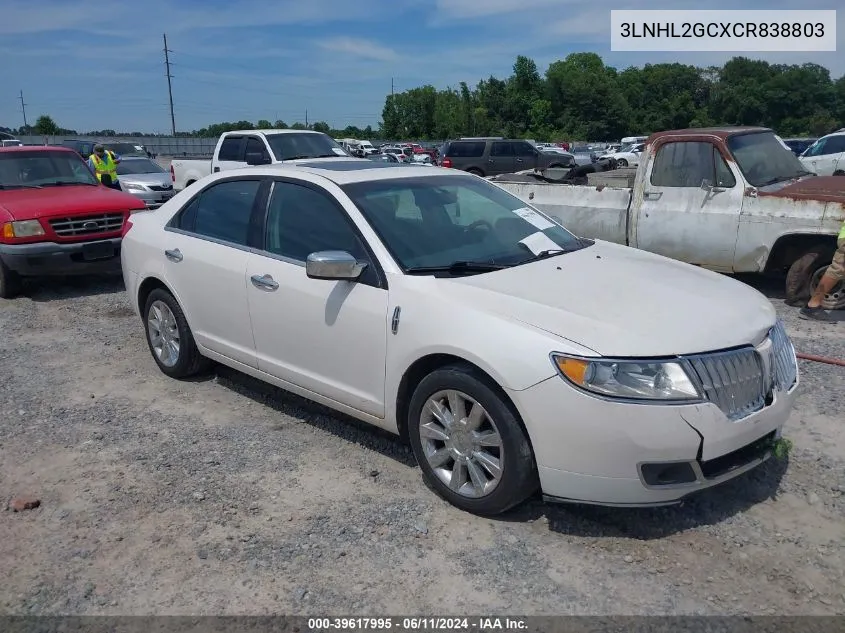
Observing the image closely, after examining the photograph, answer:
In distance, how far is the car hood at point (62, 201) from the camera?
8.32 m

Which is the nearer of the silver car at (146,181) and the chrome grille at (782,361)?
the chrome grille at (782,361)

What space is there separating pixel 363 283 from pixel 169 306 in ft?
7.13

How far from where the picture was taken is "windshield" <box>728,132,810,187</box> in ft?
25.0

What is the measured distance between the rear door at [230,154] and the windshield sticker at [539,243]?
34.2ft

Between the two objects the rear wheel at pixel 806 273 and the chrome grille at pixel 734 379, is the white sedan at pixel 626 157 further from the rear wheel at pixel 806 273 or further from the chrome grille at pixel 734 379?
the chrome grille at pixel 734 379

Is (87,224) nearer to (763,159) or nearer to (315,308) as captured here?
(315,308)

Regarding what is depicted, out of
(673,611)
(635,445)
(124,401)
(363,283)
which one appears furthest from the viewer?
(124,401)

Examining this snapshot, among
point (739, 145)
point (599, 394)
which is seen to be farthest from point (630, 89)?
point (599, 394)

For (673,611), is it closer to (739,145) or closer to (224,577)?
(224,577)

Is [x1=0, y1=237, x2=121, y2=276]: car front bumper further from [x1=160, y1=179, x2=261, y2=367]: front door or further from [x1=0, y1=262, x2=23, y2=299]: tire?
[x1=160, y1=179, x2=261, y2=367]: front door

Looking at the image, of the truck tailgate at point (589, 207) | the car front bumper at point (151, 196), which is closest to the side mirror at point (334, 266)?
the truck tailgate at point (589, 207)

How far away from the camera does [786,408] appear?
3.49m

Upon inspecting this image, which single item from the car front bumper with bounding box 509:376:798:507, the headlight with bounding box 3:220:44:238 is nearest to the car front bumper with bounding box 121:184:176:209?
the headlight with bounding box 3:220:44:238

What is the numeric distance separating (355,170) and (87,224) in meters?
5.31
